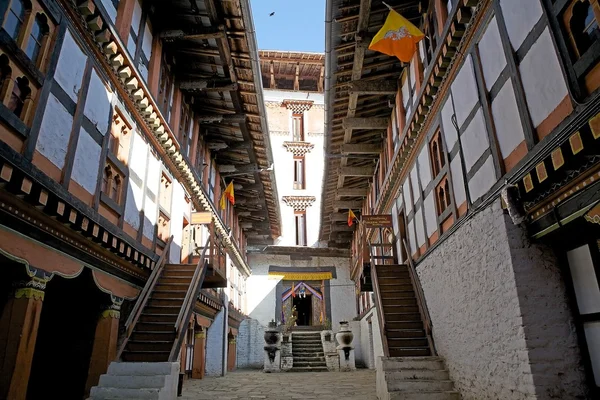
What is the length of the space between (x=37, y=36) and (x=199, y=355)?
36.8 feet

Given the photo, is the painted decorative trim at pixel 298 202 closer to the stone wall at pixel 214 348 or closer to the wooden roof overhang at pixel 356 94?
the wooden roof overhang at pixel 356 94

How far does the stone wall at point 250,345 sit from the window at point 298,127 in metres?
11.6

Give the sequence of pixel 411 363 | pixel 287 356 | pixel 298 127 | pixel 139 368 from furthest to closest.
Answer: pixel 298 127, pixel 287 356, pixel 411 363, pixel 139 368

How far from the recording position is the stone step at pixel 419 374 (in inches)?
316

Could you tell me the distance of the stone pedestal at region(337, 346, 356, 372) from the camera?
16.9 metres

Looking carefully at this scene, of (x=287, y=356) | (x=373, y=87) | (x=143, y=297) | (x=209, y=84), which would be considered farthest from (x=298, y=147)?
(x=143, y=297)


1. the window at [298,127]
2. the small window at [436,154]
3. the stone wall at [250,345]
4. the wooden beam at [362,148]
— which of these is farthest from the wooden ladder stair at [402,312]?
the window at [298,127]

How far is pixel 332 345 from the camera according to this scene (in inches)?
719

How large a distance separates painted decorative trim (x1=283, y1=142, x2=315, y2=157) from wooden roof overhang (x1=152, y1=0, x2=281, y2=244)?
922 centimetres

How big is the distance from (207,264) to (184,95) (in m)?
5.17

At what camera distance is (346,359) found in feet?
55.8

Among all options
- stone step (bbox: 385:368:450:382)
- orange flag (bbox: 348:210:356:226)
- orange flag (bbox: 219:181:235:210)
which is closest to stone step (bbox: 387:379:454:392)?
stone step (bbox: 385:368:450:382)

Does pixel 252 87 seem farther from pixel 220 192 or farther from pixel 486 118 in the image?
pixel 486 118

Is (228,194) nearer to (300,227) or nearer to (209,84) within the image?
(209,84)
